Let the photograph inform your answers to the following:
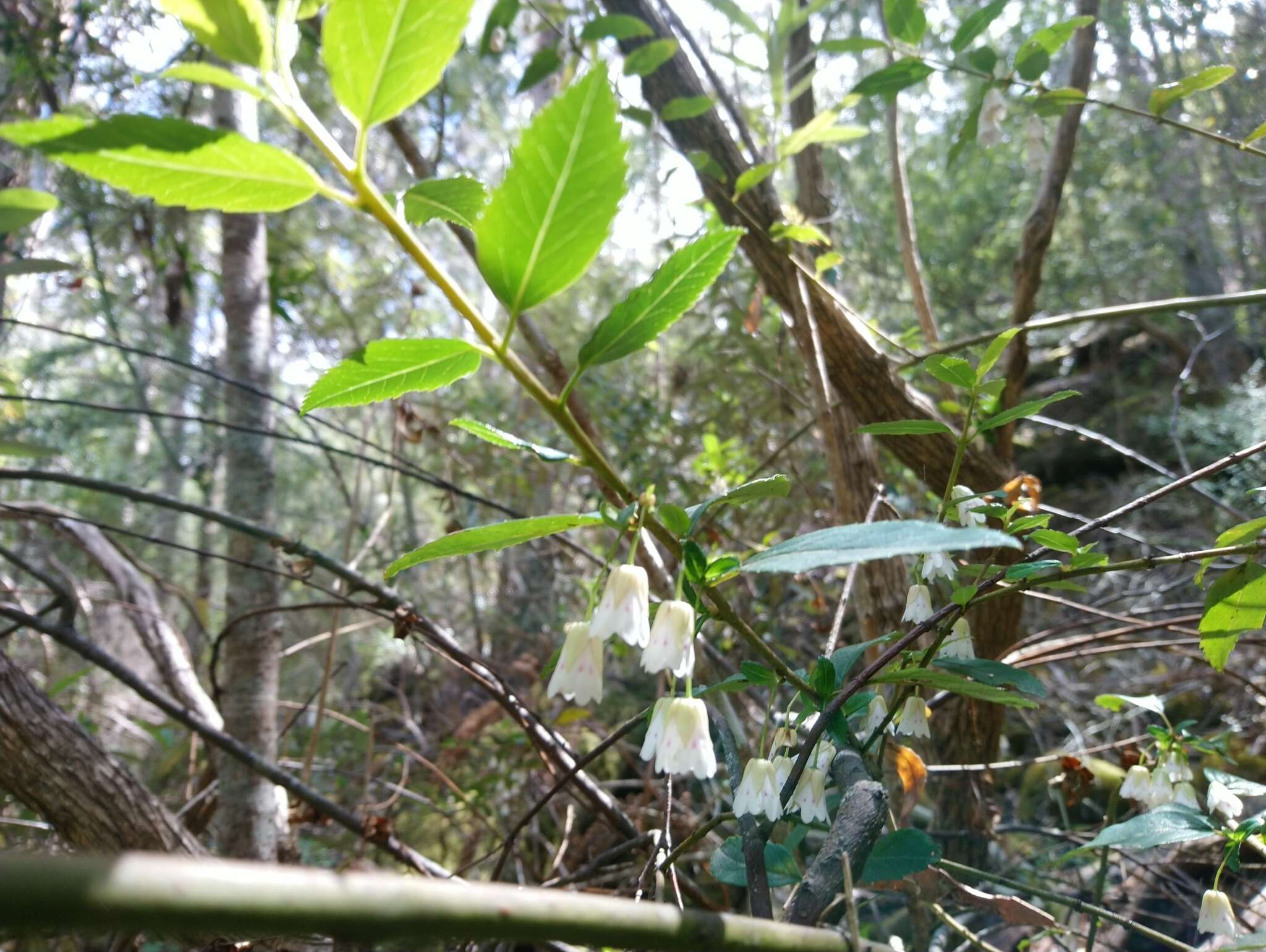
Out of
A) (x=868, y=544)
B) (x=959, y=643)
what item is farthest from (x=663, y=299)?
(x=959, y=643)

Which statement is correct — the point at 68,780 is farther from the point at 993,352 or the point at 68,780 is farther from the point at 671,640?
the point at 993,352

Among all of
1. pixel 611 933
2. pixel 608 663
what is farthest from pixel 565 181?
pixel 608 663

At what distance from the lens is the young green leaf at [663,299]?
1.81 ft

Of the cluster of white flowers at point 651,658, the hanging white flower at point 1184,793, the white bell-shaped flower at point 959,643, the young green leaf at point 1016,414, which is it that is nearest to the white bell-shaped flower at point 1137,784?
the hanging white flower at point 1184,793

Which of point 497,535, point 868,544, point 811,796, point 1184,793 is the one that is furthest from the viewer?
point 1184,793

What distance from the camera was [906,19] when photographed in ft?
4.34

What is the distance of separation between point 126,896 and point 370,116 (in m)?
0.45

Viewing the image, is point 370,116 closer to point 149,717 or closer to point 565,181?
point 565,181

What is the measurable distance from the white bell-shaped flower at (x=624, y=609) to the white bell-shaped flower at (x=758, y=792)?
0.17m

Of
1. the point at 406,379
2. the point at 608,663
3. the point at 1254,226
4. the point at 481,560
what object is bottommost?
A: the point at 608,663

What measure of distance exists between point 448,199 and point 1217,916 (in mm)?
1040

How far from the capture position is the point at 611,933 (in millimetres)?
326

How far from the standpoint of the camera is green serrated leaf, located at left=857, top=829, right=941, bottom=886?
0.72 meters

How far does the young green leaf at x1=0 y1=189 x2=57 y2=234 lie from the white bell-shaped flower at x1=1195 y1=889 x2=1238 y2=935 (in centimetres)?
143
